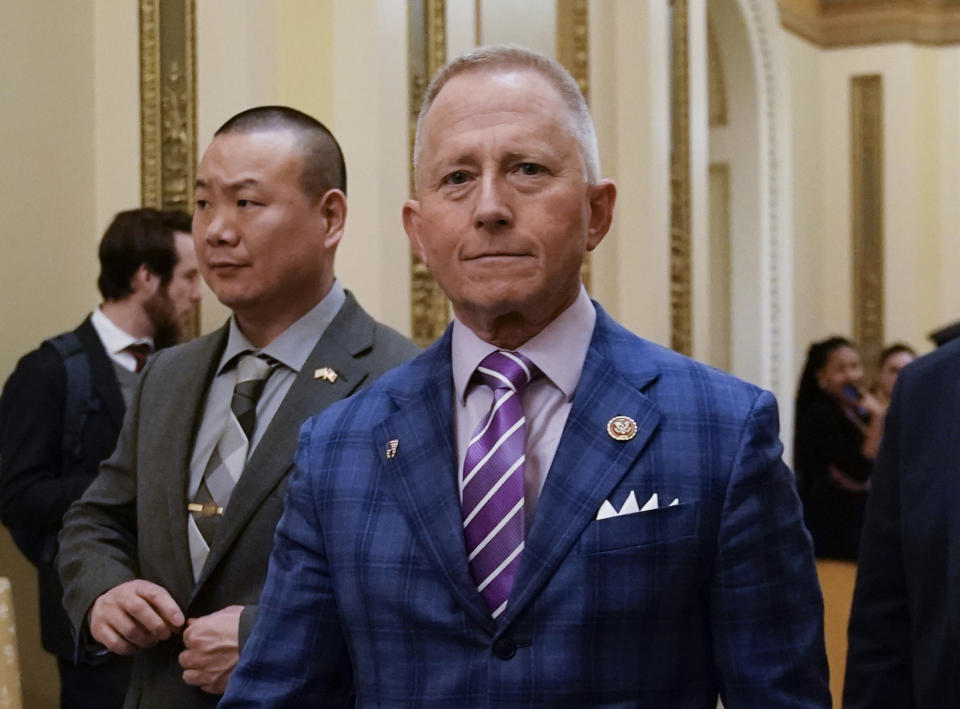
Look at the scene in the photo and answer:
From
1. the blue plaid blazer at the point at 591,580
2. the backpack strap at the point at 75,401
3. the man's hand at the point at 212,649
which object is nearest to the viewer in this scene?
the blue plaid blazer at the point at 591,580

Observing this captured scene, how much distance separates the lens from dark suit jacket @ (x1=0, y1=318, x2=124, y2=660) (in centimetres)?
332

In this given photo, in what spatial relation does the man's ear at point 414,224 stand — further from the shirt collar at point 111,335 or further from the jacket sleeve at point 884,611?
the shirt collar at point 111,335

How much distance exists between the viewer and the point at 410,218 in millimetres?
1718

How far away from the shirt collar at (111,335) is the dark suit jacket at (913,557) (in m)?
2.20

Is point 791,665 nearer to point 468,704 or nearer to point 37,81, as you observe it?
point 468,704

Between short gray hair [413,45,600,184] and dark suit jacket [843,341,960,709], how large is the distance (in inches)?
25.6

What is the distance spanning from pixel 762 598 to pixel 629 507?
0.57ft

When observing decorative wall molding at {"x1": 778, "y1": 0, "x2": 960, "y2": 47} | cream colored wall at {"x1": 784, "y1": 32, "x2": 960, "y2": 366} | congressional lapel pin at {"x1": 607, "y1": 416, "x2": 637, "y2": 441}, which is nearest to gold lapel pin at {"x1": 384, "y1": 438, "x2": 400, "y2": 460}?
congressional lapel pin at {"x1": 607, "y1": 416, "x2": 637, "y2": 441}

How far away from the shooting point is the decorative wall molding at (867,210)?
12344 millimetres

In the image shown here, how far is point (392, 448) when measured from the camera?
1.65m

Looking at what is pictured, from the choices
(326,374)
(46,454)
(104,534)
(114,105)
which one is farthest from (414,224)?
(114,105)

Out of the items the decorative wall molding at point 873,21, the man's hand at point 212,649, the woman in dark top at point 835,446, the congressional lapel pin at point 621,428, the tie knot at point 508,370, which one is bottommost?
the woman in dark top at point 835,446

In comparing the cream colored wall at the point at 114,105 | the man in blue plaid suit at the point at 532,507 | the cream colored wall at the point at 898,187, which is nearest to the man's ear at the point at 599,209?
the man in blue plaid suit at the point at 532,507

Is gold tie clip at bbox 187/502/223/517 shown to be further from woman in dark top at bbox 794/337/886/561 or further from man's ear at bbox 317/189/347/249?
woman in dark top at bbox 794/337/886/561
